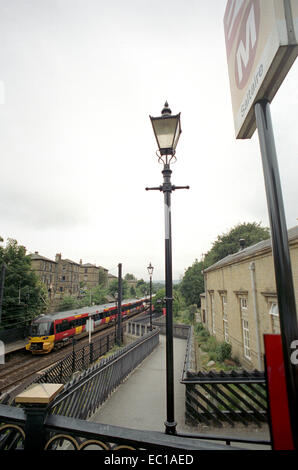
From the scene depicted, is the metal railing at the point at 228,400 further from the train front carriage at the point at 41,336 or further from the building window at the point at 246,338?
the train front carriage at the point at 41,336

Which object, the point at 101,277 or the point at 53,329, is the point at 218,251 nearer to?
the point at 53,329

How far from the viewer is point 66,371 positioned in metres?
12.4

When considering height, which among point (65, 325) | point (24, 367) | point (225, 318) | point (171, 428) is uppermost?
point (171, 428)

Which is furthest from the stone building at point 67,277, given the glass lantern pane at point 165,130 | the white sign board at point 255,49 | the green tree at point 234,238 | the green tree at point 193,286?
the white sign board at point 255,49

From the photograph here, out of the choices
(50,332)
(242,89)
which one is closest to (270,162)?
(242,89)

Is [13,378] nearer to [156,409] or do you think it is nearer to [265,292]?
[156,409]

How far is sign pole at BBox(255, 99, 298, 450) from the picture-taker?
131cm

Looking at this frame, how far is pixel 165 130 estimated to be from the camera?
3.22 metres

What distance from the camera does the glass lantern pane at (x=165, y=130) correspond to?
10.3 ft

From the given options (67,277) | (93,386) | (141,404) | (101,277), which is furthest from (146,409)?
(101,277)

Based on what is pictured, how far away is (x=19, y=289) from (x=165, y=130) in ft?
85.1

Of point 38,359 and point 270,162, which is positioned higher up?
point 270,162
